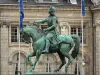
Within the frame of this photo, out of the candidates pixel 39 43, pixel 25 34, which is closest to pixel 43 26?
pixel 25 34

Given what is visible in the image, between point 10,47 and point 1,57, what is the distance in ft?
4.19

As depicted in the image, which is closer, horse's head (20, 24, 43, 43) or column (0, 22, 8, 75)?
horse's head (20, 24, 43, 43)

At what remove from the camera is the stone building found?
65.3 m

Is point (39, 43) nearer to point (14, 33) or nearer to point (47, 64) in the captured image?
point (47, 64)

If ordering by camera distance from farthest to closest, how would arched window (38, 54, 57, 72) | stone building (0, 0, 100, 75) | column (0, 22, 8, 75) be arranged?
arched window (38, 54, 57, 72) → stone building (0, 0, 100, 75) → column (0, 22, 8, 75)

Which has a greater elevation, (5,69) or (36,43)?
(36,43)

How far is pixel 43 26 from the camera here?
65.6 metres

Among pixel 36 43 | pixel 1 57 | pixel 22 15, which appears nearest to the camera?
pixel 36 43

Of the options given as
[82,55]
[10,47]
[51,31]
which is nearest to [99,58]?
[82,55]

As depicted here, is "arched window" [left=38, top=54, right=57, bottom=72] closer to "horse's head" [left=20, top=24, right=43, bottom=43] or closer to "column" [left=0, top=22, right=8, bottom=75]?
"column" [left=0, top=22, right=8, bottom=75]

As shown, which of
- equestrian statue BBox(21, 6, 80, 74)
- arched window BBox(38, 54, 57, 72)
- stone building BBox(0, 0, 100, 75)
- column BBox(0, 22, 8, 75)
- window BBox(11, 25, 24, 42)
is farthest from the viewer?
window BBox(11, 25, 24, 42)

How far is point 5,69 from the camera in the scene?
214 ft

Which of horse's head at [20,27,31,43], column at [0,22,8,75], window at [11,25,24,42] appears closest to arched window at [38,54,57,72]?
window at [11,25,24,42]

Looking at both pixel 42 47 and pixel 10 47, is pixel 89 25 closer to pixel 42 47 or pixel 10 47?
pixel 10 47
